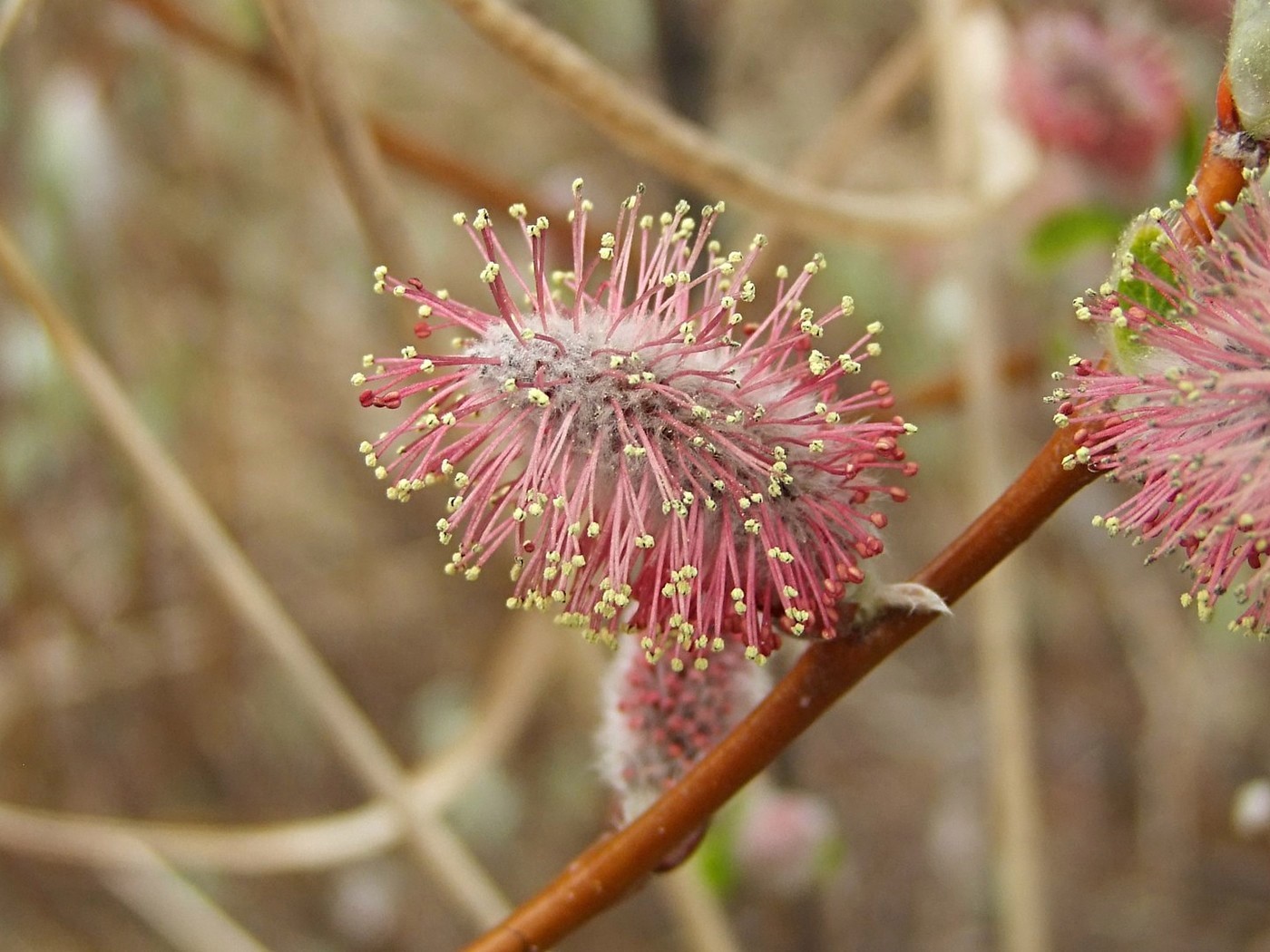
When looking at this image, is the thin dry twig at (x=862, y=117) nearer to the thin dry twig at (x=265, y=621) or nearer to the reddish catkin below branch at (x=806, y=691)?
the thin dry twig at (x=265, y=621)

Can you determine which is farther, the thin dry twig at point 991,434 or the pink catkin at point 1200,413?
the thin dry twig at point 991,434

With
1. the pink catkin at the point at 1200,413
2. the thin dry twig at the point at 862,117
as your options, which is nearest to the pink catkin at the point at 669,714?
the pink catkin at the point at 1200,413

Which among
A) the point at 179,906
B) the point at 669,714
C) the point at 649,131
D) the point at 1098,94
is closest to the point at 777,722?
the point at 669,714

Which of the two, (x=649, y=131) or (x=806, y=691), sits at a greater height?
(x=649, y=131)

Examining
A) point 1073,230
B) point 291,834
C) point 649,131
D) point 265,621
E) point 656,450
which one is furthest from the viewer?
point 291,834

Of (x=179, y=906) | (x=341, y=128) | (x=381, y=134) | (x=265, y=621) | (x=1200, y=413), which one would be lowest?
(x=1200, y=413)

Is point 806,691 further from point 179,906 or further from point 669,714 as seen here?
point 179,906

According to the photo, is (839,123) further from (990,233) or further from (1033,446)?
(1033,446)
